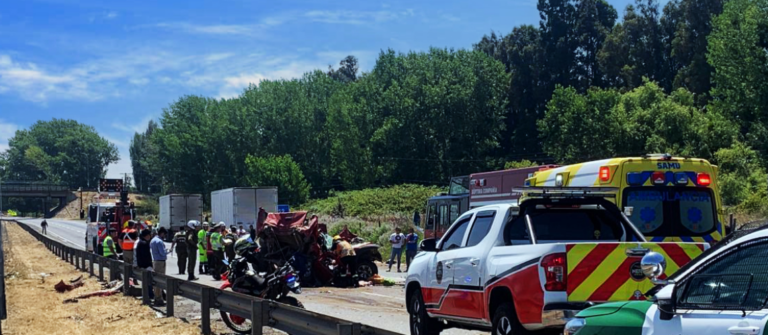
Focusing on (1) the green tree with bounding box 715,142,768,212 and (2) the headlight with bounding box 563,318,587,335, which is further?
(1) the green tree with bounding box 715,142,768,212

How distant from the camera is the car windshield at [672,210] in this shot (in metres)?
13.4

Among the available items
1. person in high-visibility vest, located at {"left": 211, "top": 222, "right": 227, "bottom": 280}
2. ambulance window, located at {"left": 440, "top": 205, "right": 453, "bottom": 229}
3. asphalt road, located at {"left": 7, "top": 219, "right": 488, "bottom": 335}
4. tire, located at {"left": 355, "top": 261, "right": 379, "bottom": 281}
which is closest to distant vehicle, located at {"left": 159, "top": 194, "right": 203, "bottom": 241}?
person in high-visibility vest, located at {"left": 211, "top": 222, "right": 227, "bottom": 280}

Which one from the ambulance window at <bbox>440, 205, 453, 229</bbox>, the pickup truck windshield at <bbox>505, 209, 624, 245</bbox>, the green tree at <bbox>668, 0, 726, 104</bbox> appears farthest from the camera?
the green tree at <bbox>668, 0, 726, 104</bbox>

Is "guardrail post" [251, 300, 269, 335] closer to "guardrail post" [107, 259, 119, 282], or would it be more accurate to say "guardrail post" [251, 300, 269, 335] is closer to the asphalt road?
the asphalt road

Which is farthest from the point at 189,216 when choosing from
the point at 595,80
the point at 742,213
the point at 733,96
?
the point at 595,80

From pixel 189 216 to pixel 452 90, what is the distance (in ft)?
128

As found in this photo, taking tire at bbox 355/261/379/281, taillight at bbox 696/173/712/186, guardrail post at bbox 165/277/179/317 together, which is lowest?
tire at bbox 355/261/379/281

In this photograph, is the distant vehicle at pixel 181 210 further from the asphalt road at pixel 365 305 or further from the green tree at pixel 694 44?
the green tree at pixel 694 44

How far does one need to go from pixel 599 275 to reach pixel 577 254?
0.98ft

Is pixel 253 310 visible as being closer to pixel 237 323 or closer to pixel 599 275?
pixel 237 323

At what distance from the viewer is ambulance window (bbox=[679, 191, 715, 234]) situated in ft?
44.3

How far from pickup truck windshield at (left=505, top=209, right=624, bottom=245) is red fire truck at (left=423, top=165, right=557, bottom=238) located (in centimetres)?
1046

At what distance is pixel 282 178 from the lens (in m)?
83.4

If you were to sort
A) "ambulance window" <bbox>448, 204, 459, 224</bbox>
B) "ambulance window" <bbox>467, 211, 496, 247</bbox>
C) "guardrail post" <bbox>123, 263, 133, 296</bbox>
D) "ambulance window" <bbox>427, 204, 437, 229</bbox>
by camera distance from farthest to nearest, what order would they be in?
"ambulance window" <bbox>427, 204, 437, 229</bbox> < "ambulance window" <bbox>448, 204, 459, 224</bbox> < "guardrail post" <bbox>123, 263, 133, 296</bbox> < "ambulance window" <bbox>467, 211, 496, 247</bbox>
